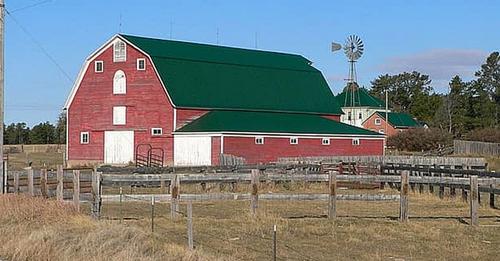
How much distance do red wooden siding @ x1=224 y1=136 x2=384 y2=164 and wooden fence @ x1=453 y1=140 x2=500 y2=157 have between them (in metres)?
20.8

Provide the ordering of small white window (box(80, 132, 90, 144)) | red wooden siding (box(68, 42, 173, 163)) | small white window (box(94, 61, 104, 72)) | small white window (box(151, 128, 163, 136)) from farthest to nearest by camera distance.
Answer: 1. small white window (box(94, 61, 104, 72))
2. small white window (box(80, 132, 90, 144))
3. red wooden siding (box(68, 42, 173, 163))
4. small white window (box(151, 128, 163, 136))

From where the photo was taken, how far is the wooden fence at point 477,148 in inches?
3280

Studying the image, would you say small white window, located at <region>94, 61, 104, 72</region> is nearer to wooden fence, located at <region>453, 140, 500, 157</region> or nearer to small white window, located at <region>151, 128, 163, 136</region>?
small white window, located at <region>151, 128, 163, 136</region>

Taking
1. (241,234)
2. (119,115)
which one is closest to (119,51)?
(119,115)

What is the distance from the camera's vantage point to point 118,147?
6234cm

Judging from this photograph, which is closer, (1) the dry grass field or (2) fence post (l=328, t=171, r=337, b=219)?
(1) the dry grass field

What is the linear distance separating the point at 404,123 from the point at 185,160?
66887 mm

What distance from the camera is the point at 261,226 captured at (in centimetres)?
1914

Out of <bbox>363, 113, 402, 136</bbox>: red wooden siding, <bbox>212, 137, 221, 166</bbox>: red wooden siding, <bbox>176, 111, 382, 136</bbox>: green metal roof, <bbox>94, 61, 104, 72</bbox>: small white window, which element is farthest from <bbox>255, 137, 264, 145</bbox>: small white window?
<bbox>363, 113, 402, 136</bbox>: red wooden siding

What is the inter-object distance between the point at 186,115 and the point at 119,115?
5.57m

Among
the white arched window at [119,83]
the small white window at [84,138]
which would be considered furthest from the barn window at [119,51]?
the small white window at [84,138]

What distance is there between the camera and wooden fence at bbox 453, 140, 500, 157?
3280 inches

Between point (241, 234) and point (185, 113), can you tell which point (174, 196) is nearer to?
point (241, 234)

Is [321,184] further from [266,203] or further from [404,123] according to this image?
[404,123]
